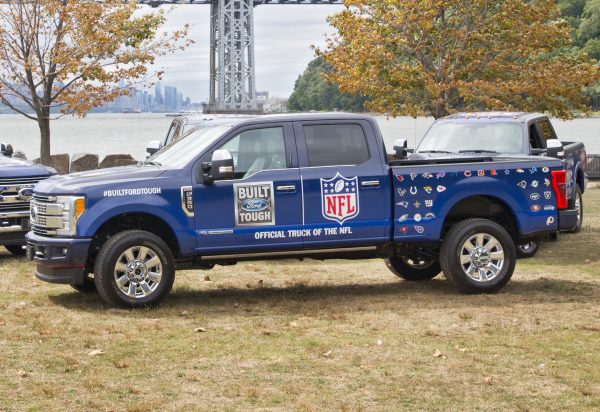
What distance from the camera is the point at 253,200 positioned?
10.9 meters

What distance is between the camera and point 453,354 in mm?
8594

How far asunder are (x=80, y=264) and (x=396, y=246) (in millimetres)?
3291

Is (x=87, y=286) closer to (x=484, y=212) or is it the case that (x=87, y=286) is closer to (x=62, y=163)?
(x=484, y=212)

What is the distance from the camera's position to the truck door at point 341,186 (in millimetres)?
11031

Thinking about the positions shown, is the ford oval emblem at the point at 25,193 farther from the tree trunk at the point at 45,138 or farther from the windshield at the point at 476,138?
the tree trunk at the point at 45,138

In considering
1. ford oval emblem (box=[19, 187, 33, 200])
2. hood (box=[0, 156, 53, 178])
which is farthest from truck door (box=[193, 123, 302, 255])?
hood (box=[0, 156, 53, 178])

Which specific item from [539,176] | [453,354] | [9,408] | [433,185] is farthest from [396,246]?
[9,408]

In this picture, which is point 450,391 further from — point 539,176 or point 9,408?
point 539,176

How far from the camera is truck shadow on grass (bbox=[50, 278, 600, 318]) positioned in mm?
11023

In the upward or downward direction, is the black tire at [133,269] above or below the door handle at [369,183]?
below

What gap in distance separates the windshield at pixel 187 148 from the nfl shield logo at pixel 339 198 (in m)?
1.16

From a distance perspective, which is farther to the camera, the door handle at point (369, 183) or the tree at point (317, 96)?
the tree at point (317, 96)

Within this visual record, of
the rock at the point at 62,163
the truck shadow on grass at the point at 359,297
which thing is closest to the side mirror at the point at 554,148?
the truck shadow on grass at the point at 359,297

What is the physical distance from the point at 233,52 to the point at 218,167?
98.8 meters
